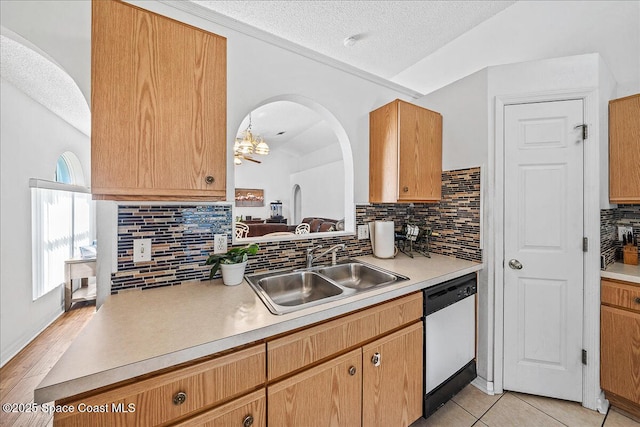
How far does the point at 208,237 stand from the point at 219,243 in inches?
2.9

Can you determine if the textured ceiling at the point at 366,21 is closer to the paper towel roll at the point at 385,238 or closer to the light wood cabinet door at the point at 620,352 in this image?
the paper towel roll at the point at 385,238

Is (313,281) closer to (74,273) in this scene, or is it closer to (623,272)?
(623,272)

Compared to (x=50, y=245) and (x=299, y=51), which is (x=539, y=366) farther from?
(x=50, y=245)

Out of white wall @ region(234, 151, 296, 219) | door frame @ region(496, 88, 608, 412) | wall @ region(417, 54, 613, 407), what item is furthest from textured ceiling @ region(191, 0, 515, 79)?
white wall @ region(234, 151, 296, 219)

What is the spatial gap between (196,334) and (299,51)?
1881mm

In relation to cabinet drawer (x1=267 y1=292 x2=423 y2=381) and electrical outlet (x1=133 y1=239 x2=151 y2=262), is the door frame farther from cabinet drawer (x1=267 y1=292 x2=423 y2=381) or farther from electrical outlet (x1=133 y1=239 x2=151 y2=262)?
electrical outlet (x1=133 y1=239 x2=151 y2=262)

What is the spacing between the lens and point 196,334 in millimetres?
889

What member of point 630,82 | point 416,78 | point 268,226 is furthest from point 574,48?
point 268,226

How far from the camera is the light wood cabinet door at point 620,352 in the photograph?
1.53m

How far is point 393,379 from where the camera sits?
135cm

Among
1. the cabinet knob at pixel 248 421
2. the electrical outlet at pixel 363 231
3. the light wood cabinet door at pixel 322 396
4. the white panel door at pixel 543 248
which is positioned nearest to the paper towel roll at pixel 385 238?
the electrical outlet at pixel 363 231

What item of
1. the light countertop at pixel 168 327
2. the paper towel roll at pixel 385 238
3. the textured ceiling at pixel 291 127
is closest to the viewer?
the light countertop at pixel 168 327

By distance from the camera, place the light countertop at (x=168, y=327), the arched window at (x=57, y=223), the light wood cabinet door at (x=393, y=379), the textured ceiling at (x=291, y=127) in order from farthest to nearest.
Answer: the textured ceiling at (x=291, y=127)
the arched window at (x=57, y=223)
the light wood cabinet door at (x=393, y=379)
the light countertop at (x=168, y=327)

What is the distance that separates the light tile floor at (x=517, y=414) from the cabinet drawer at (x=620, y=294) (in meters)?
0.71
